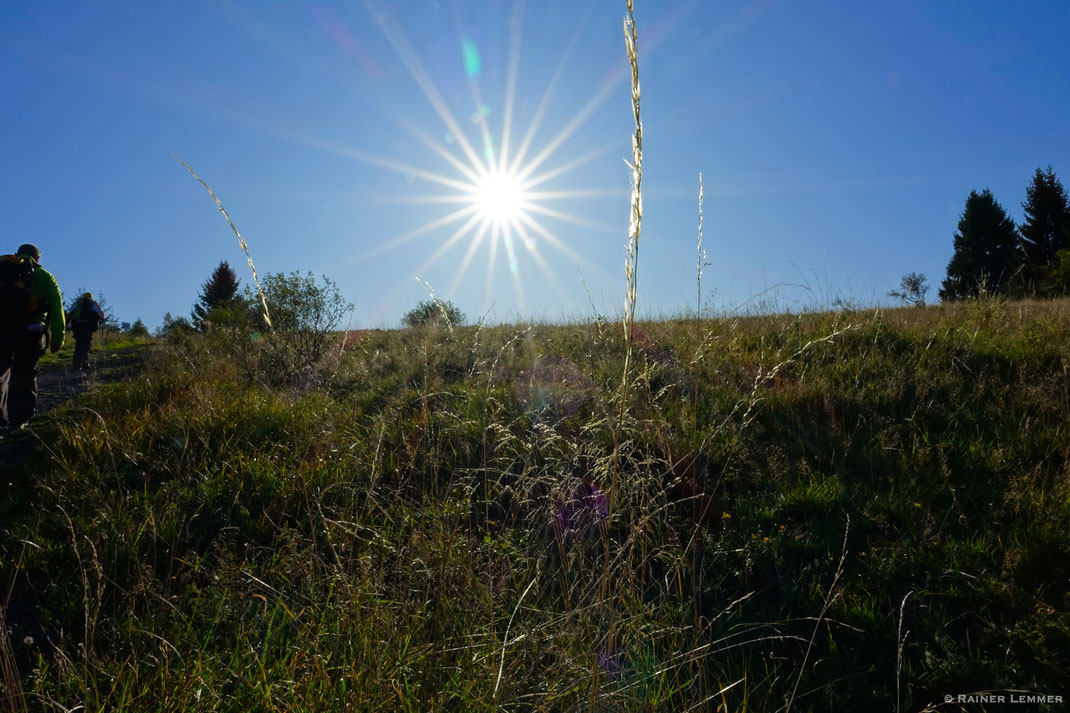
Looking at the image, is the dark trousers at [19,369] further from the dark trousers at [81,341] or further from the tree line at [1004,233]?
the tree line at [1004,233]

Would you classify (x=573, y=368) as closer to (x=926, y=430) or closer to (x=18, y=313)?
(x=926, y=430)

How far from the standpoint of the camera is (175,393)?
5.58 meters

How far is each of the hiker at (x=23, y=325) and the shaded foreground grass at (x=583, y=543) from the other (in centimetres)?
103

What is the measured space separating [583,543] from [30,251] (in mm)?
7297

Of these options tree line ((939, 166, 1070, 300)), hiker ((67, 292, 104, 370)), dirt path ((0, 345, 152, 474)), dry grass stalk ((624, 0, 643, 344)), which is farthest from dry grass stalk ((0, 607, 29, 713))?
tree line ((939, 166, 1070, 300))

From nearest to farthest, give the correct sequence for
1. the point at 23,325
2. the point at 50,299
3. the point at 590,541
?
1. the point at 590,541
2. the point at 23,325
3. the point at 50,299

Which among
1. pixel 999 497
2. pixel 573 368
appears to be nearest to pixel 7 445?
pixel 573 368

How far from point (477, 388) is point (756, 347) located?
2.99 meters

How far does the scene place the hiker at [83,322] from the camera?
11.6m

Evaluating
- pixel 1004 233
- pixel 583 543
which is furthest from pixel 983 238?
pixel 583 543

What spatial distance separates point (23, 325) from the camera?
600 centimetres

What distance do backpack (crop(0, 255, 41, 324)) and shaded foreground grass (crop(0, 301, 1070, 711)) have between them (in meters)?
1.47

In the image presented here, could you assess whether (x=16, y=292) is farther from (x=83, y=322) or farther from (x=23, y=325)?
(x=83, y=322)

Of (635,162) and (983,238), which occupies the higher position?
(983,238)
